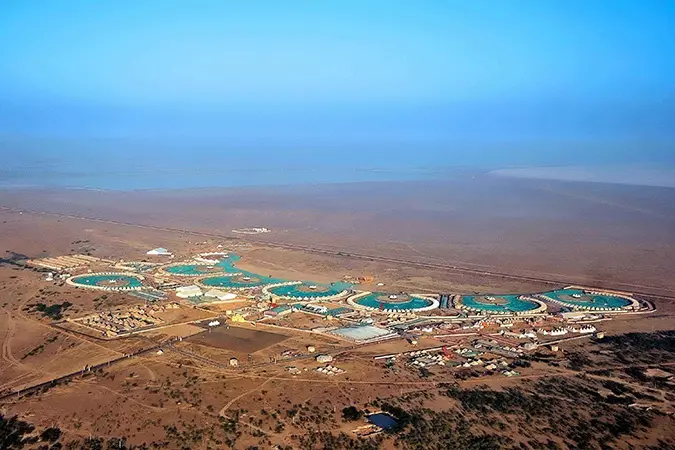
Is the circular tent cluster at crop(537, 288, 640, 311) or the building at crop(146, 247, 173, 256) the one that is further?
the building at crop(146, 247, 173, 256)

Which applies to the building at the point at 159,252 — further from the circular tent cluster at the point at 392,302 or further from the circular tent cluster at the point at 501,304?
the circular tent cluster at the point at 501,304

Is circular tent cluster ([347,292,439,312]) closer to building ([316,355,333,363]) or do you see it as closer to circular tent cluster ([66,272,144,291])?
building ([316,355,333,363])

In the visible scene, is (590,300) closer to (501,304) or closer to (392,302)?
Answer: (501,304)

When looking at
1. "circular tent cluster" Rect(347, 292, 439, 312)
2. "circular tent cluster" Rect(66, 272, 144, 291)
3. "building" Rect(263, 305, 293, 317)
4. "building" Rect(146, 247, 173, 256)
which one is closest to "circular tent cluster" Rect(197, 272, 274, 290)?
"circular tent cluster" Rect(66, 272, 144, 291)

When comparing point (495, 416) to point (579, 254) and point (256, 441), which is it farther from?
point (579, 254)

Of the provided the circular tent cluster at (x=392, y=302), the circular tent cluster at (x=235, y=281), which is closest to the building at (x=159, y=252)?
the circular tent cluster at (x=235, y=281)

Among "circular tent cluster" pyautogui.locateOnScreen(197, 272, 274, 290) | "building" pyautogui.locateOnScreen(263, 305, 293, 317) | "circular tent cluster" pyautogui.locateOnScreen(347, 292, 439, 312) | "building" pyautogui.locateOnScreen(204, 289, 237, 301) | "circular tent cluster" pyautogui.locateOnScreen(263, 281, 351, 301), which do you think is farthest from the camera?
"circular tent cluster" pyautogui.locateOnScreen(197, 272, 274, 290)
